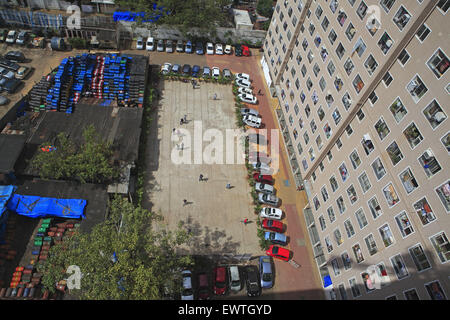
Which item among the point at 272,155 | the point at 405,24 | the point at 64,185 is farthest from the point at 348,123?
the point at 64,185

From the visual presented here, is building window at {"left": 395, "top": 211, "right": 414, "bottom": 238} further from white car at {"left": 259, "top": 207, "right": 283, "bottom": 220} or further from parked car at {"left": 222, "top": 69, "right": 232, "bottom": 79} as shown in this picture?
parked car at {"left": 222, "top": 69, "right": 232, "bottom": 79}

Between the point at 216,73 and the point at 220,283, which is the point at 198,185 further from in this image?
the point at 216,73

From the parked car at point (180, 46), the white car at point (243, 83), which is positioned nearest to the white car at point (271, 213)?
the white car at point (243, 83)

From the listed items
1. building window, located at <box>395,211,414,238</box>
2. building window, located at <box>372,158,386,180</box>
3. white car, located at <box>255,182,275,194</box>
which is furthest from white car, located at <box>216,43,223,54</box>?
building window, located at <box>395,211,414,238</box>

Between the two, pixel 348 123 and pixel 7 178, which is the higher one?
pixel 348 123

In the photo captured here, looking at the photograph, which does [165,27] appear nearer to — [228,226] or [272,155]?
[272,155]
